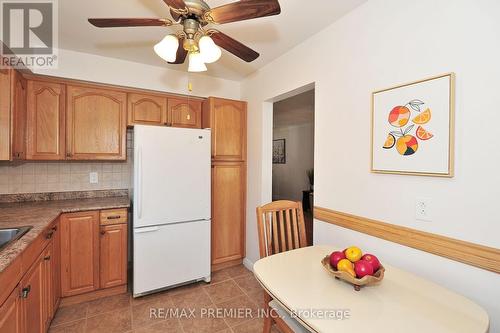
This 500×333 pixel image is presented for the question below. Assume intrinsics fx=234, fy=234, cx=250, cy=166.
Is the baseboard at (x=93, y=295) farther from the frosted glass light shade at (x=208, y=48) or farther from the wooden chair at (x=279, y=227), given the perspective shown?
→ the frosted glass light shade at (x=208, y=48)

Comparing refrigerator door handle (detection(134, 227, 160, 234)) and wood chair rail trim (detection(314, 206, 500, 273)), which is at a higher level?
wood chair rail trim (detection(314, 206, 500, 273))

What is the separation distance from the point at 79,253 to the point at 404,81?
289cm

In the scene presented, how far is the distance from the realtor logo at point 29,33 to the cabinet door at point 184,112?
45.9 inches

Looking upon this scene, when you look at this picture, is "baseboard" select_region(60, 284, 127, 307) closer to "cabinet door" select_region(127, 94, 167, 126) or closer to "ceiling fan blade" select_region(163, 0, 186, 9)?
"cabinet door" select_region(127, 94, 167, 126)

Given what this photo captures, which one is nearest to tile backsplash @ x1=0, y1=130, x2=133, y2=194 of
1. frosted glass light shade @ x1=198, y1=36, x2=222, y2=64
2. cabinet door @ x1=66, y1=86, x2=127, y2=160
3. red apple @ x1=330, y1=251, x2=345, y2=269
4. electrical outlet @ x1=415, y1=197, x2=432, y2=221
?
cabinet door @ x1=66, y1=86, x2=127, y2=160

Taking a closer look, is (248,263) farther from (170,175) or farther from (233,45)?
(233,45)

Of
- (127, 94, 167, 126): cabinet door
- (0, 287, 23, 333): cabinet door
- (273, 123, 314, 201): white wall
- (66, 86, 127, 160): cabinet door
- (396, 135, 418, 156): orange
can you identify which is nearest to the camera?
(0, 287, 23, 333): cabinet door

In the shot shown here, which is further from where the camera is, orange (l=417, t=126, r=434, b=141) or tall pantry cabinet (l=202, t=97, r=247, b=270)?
tall pantry cabinet (l=202, t=97, r=247, b=270)

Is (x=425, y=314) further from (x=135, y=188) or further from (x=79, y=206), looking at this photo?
(x=79, y=206)

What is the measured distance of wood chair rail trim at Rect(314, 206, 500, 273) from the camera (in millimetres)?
1079

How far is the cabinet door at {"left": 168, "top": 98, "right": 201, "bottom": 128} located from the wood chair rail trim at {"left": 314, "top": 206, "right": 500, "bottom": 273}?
6.64 ft

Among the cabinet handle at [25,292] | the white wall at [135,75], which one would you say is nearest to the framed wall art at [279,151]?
the white wall at [135,75]

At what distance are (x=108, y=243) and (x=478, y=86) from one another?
9.55 feet

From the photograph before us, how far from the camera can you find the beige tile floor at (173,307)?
1869mm
